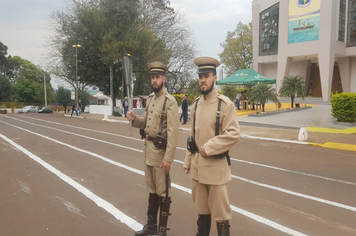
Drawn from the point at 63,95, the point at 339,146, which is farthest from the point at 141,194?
the point at 63,95

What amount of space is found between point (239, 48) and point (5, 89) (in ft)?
156

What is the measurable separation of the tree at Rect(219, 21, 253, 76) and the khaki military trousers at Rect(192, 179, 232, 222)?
159 feet

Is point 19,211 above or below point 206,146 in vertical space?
below

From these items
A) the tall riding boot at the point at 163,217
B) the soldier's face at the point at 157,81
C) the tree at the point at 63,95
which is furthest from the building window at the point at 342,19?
the tree at the point at 63,95

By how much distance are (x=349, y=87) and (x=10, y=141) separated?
124ft

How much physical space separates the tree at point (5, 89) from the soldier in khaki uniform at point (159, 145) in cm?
6409

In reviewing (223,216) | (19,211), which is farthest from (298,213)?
(19,211)

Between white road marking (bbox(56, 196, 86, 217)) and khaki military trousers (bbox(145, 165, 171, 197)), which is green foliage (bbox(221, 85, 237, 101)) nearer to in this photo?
white road marking (bbox(56, 196, 86, 217))

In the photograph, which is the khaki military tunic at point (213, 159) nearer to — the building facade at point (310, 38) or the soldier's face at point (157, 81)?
the soldier's face at point (157, 81)

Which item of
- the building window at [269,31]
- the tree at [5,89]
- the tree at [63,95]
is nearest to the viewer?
the building window at [269,31]

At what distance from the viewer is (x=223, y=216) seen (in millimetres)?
2789

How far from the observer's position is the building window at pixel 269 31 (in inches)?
1569

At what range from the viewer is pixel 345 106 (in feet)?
46.1

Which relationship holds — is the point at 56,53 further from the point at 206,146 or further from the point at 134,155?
the point at 206,146
